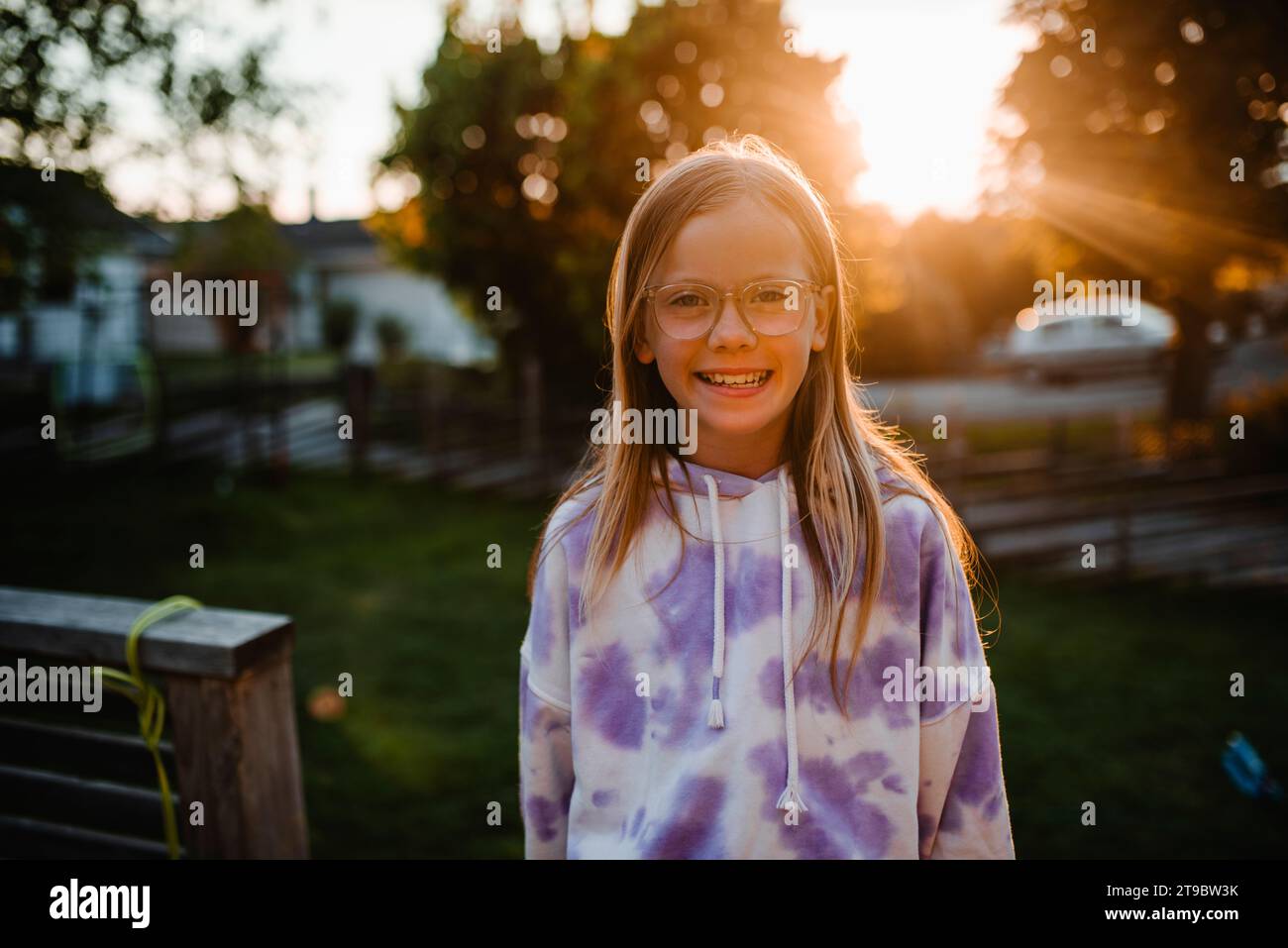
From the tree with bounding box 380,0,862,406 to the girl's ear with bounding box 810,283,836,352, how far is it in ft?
31.0

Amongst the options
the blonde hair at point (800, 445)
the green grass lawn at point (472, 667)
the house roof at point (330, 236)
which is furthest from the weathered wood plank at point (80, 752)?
the house roof at point (330, 236)

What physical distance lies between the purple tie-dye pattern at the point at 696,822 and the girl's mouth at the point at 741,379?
0.81 m

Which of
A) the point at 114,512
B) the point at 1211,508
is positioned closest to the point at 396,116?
the point at 114,512

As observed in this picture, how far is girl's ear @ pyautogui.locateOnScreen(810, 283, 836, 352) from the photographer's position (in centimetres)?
191

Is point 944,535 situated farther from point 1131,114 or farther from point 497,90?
point 497,90

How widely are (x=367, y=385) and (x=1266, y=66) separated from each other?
1241 cm

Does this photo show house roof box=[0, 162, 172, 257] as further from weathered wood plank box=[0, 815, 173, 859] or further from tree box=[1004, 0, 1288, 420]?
tree box=[1004, 0, 1288, 420]

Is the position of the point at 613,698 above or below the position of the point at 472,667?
above

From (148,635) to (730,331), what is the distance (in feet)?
5.89

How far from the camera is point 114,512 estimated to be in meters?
11.0

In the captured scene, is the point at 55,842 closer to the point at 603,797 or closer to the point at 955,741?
the point at 603,797

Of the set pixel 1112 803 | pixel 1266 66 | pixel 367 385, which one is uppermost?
pixel 1266 66

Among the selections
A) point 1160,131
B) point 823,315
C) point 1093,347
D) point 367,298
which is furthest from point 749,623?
point 367,298

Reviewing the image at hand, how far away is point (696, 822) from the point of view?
5.61 feet
